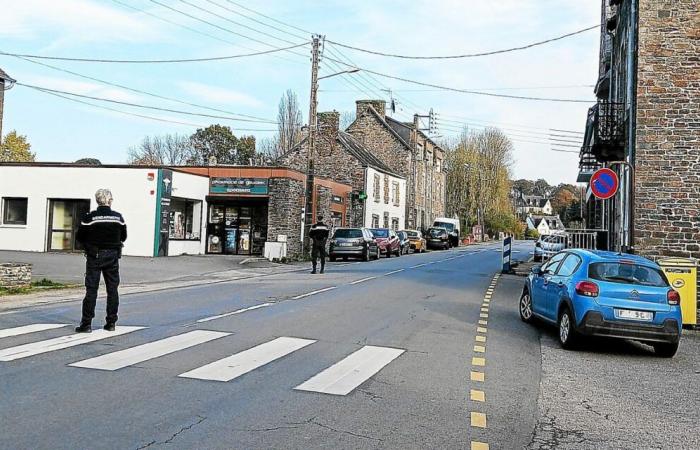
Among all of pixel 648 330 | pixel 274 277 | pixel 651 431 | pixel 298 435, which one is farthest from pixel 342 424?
pixel 274 277

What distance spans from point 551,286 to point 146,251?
21.2 m

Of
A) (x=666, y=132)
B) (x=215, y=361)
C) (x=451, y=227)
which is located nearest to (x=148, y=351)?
(x=215, y=361)

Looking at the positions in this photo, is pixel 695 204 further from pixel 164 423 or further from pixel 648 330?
pixel 164 423

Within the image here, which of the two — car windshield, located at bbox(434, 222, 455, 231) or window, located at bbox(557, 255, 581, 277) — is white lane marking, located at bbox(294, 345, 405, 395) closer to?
window, located at bbox(557, 255, 581, 277)

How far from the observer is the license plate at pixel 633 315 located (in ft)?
34.6

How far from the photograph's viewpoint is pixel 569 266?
11844 mm

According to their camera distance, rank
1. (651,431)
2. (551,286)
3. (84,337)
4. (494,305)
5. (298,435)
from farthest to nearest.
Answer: (494,305), (551,286), (84,337), (651,431), (298,435)

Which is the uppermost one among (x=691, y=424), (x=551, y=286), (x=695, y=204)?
(x=695, y=204)

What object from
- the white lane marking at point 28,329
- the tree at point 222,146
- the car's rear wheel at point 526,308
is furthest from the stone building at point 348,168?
the white lane marking at point 28,329

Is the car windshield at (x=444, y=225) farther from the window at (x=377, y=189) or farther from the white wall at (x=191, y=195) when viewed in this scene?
the white wall at (x=191, y=195)

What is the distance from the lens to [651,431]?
6590 mm

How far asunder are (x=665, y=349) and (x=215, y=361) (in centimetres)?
672

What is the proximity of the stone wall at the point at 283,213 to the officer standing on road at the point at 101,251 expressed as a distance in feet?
75.0

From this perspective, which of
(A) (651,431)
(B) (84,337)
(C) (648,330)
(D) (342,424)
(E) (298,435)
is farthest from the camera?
(C) (648,330)
